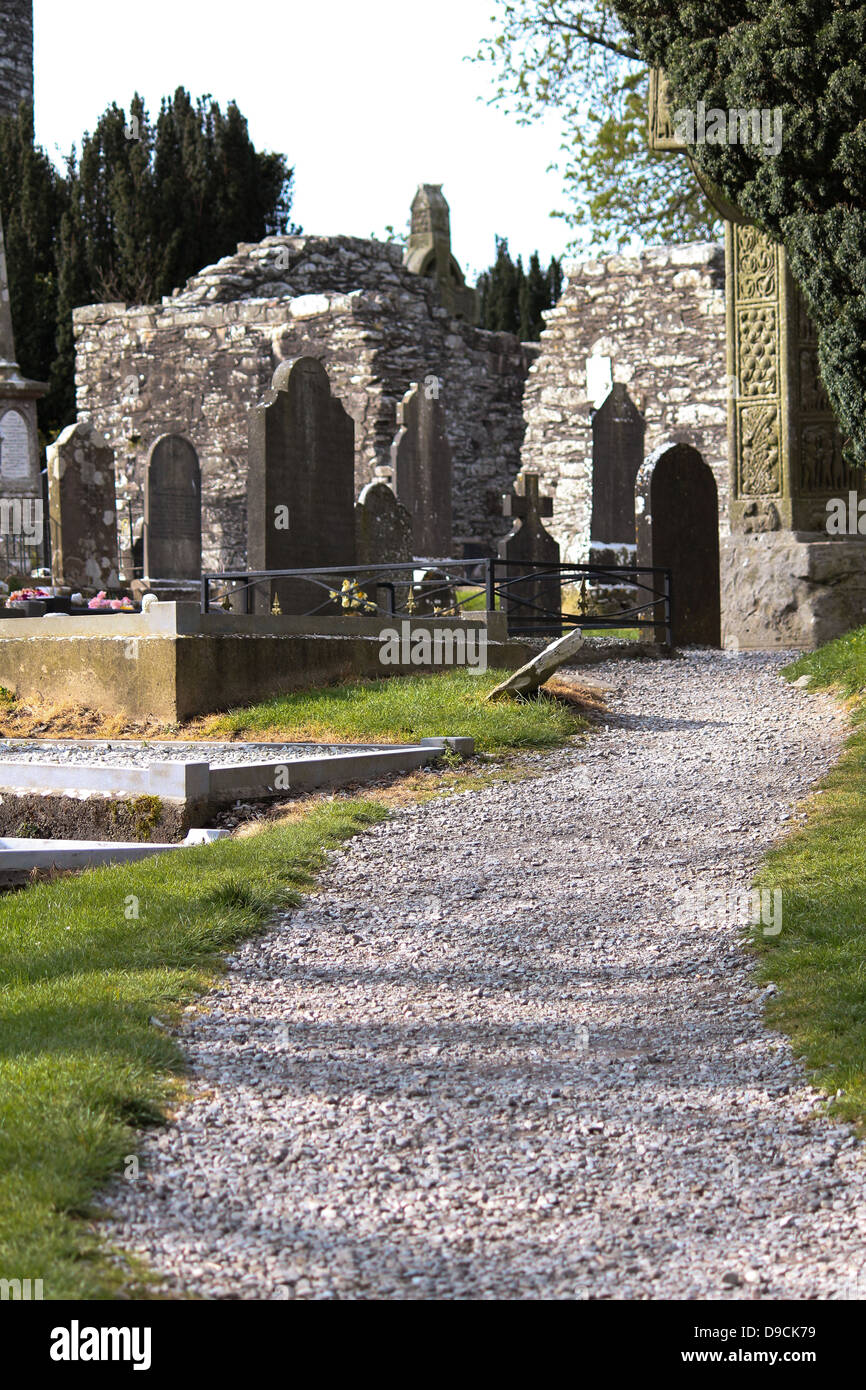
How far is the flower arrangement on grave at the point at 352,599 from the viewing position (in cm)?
1302

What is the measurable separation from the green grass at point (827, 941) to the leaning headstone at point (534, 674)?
2382 mm

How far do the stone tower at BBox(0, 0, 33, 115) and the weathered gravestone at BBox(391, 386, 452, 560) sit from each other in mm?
23780

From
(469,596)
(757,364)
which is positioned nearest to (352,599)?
(469,596)

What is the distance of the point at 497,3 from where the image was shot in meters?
25.6

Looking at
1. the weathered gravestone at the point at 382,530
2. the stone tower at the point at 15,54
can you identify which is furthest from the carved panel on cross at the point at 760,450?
the stone tower at the point at 15,54

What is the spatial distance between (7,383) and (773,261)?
37.8ft

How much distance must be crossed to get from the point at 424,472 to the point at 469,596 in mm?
6364

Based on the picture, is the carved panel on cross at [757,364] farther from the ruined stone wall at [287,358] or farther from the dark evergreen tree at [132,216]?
the dark evergreen tree at [132,216]

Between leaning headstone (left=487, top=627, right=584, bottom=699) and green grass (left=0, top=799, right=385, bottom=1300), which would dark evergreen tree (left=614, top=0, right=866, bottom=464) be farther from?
green grass (left=0, top=799, right=385, bottom=1300)

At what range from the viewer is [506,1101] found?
4012mm

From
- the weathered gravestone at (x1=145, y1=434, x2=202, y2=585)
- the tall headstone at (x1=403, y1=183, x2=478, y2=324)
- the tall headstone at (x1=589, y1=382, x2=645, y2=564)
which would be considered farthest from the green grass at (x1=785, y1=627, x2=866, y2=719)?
the tall headstone at (x1=403, y1=183, x2=478, y2=324)

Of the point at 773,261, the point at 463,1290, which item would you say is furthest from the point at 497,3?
the point at 463,1290

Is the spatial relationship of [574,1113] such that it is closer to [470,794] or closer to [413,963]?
[413,963]

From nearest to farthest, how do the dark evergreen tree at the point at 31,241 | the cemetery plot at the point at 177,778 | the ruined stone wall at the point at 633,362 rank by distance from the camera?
the cemetery plot at the point at 177,778 → the ruined stone wall at the point at 633,362 → the dark evergreen tree at the point at 31,241
